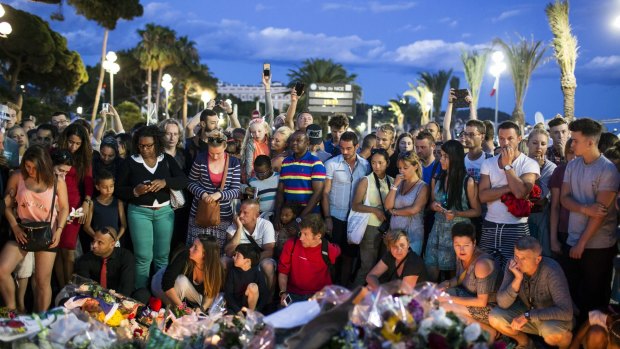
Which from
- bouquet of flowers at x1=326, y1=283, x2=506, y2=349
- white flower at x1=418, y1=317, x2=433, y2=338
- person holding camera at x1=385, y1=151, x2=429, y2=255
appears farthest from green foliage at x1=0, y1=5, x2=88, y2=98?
white flower at x1=418, y1=317, x2=433, y2=338

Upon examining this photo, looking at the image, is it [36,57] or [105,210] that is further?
[36,57]

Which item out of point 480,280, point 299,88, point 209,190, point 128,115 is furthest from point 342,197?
point 128,115

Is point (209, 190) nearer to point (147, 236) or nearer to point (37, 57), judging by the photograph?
point (147, 236)

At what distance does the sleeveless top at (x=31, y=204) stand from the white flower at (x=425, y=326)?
4422 mm

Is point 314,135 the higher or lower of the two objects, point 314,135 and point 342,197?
the higher

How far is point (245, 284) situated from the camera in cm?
616

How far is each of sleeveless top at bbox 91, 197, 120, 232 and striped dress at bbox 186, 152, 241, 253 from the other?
812mm

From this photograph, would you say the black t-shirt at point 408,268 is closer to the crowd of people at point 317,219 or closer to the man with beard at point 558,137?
the crowd of people at point 317,219

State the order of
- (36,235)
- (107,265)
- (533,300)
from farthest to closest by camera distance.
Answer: (107,265)
(36,235)
(533,300)

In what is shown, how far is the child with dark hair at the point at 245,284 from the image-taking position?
603 cm

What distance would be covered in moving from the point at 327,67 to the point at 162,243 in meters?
34.1

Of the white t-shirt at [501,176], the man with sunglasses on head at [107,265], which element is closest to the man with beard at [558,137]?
the white t-shirt at [501,176]

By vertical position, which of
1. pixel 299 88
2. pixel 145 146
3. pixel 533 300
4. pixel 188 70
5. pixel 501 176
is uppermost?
pixel 188 70

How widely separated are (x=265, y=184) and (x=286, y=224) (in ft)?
1.78
